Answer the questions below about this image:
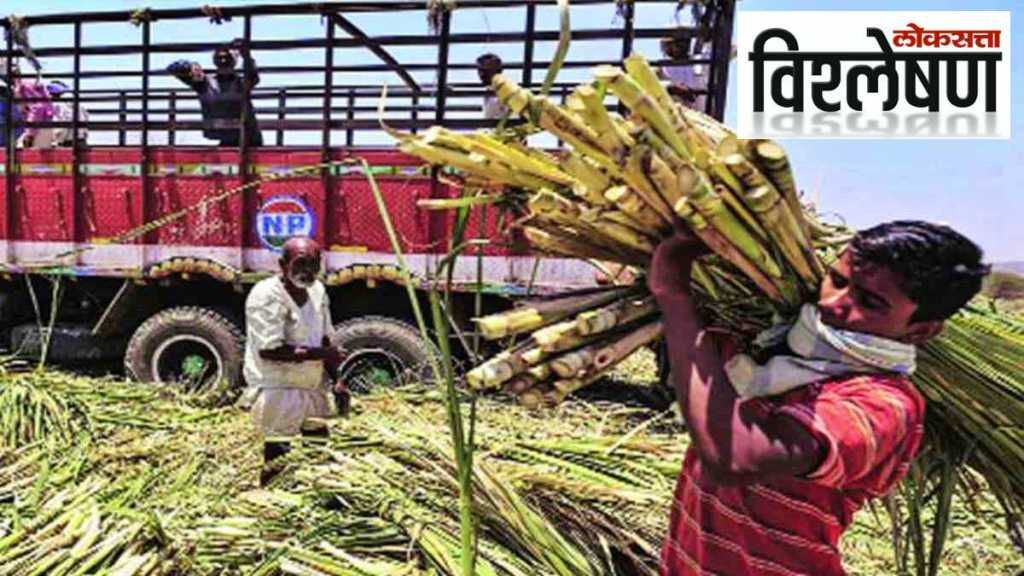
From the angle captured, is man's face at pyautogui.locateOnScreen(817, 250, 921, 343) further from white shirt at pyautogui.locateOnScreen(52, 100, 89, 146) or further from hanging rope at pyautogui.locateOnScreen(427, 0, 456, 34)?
white shirt at pyautogui.locateOnScreen(52, 100, 89, 146)

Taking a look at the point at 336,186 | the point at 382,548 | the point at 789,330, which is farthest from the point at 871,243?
the point at 336,186

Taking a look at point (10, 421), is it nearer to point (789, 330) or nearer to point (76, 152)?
point (76, 152)

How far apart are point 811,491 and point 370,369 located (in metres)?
5.29

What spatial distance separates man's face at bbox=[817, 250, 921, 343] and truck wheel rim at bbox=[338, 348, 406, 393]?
16.9 ft

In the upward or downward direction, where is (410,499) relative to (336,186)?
downward

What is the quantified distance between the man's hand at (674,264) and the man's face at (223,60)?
6042mm

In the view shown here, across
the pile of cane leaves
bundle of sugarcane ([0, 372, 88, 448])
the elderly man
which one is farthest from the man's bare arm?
bundle of sugarcane ([0, 372, 88, 448])

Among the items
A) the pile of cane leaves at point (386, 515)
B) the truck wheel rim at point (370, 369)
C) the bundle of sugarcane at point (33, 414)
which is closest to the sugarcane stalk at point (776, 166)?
the pile of cane leaves at point (386, 515)

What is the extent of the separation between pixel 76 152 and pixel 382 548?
19.6 ft

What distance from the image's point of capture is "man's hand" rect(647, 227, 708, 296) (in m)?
1.53

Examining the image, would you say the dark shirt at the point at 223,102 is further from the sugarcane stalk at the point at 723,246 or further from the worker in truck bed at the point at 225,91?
the sugarcane stalk at the point at 723,246

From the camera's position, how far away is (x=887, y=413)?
1467 millimetres

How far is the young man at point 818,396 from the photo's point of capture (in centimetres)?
141

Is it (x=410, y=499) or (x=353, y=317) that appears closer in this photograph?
(x=410, y=499)
